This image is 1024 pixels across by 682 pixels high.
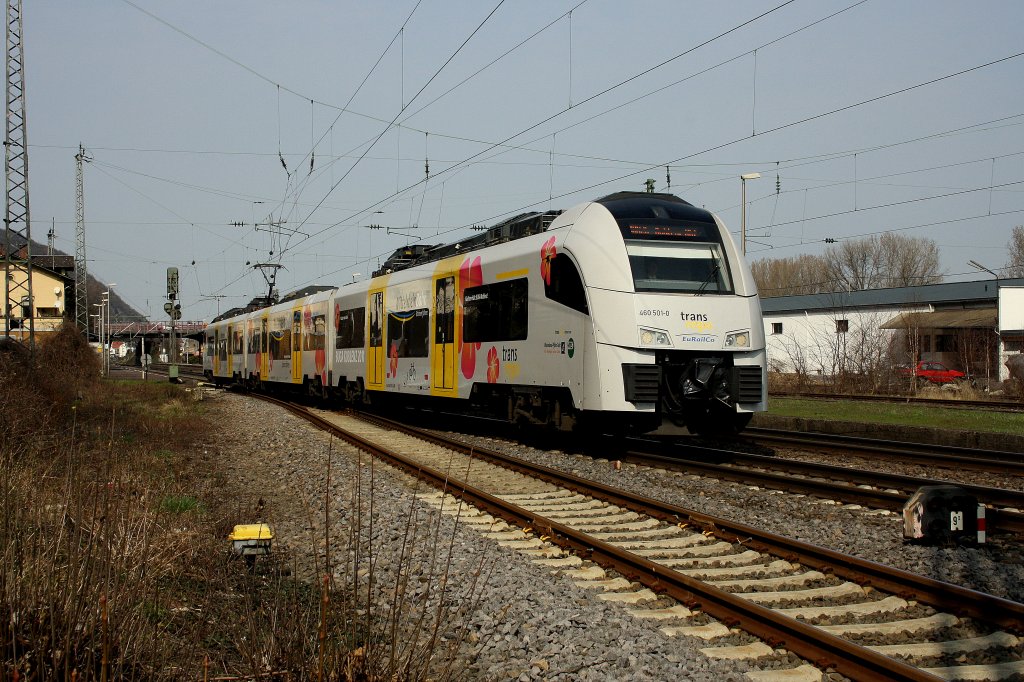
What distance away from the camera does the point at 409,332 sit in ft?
61.2

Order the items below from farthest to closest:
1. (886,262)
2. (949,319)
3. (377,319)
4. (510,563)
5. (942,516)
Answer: (886,262), (949,319), (377,319), (942,516), (510,563)

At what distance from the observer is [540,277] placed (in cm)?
1352

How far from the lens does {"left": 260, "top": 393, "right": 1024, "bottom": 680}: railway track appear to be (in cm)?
477

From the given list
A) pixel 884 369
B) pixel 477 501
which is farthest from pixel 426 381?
pixel 884 369

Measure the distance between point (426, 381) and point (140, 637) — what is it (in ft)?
46.0

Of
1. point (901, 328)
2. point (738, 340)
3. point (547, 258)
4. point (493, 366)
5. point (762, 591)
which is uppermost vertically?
point (547, 258)

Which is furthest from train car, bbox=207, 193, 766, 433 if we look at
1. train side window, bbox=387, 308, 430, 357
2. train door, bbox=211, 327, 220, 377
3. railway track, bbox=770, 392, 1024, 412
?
train door, bbox=211, 327, 220, 377

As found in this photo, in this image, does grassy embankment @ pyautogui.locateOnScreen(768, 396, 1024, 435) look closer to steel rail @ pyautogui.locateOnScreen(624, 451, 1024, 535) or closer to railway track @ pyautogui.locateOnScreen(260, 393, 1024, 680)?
steel rail @ pyautogui.locateOnScreen(624, 451, 1024, 535)

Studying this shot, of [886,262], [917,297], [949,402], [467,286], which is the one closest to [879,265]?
[886,262]

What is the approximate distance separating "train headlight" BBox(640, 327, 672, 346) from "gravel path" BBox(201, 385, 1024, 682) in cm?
171

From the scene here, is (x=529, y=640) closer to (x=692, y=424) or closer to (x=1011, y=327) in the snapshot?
(x=692, y=424)

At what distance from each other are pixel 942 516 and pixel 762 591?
225cm

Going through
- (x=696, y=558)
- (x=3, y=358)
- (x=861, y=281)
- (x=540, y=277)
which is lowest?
(x=696, y=558)

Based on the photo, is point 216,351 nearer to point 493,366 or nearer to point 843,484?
point 493,366
